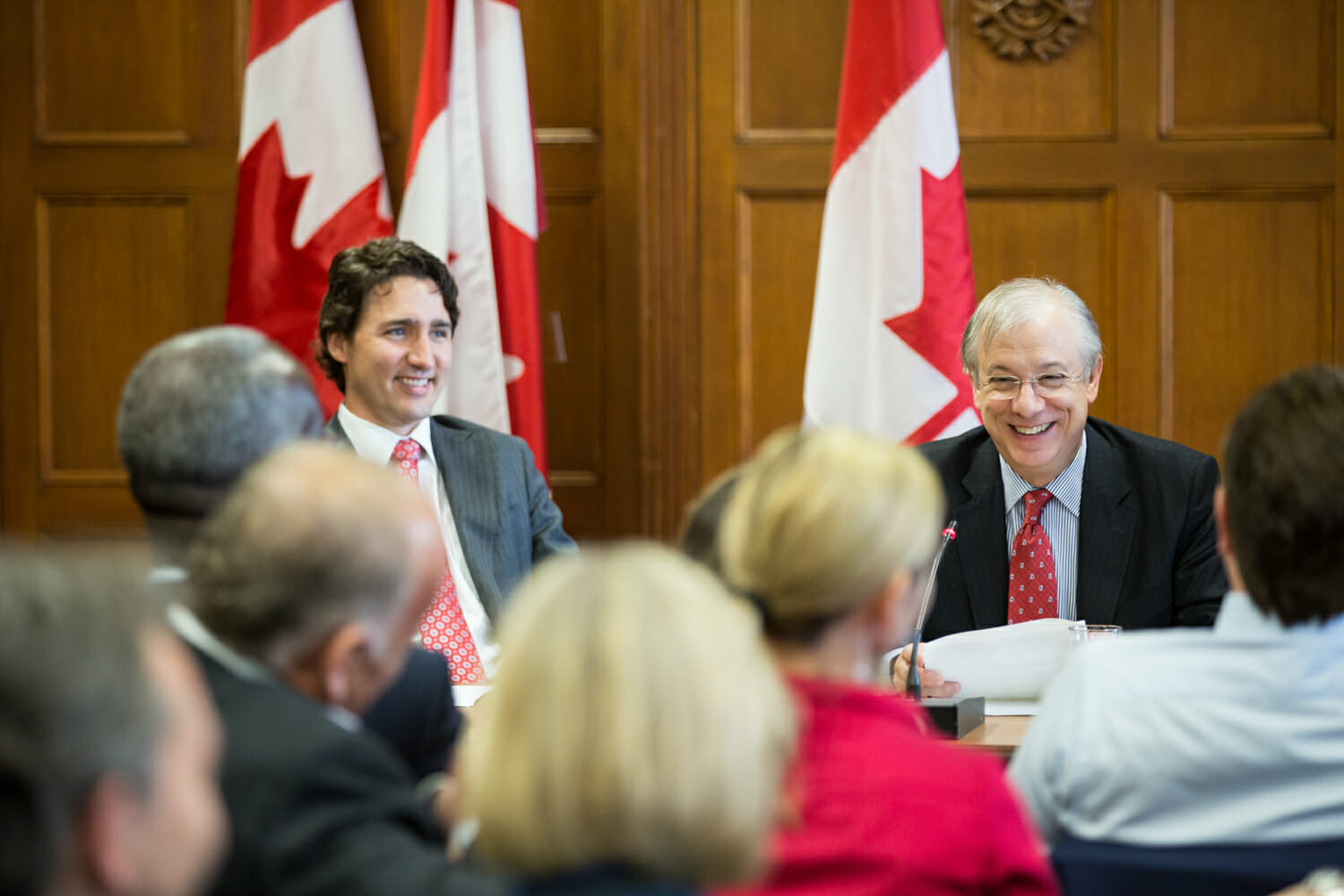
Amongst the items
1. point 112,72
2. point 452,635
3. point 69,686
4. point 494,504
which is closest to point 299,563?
point 69,686

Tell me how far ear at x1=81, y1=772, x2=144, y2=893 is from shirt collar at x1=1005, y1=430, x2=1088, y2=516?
2390mm

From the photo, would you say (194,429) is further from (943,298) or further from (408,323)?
(943,298)

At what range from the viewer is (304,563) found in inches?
51.6

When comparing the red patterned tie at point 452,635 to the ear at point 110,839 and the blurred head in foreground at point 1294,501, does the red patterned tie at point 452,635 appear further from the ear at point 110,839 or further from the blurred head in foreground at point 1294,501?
the ear at point 110,839

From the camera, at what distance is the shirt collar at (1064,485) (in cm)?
302

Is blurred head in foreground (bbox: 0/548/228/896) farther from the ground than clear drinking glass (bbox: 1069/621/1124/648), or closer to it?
farther from the ground

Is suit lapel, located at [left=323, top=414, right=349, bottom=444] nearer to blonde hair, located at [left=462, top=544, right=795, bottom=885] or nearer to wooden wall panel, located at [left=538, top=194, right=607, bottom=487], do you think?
wooden wall panel, located at [left=538, top=194, right=607, bottom=487]

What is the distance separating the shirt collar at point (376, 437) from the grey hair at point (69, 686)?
7.55 ft

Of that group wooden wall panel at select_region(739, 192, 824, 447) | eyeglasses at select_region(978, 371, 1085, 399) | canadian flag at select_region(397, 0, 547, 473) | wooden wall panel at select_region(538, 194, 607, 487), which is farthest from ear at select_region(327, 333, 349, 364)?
eyeglasses at select_region(978, 371, 1085, 399)

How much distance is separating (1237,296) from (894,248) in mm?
1165

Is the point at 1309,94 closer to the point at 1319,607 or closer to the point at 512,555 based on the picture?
the point at 512,555

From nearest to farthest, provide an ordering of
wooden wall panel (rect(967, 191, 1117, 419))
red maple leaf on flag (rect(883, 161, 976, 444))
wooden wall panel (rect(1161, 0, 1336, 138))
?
red maple leaf on flag (rect(883, 161, 976, 444)) < wooden wall panel (rect(1161, 0, 1336, 138)) < wooden wall panel (rect(967, 191, 1117, 419))

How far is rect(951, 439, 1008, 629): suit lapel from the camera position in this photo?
9.69 ft

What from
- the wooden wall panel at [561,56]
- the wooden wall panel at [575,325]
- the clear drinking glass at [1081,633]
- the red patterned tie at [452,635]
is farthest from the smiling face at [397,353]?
the clear drinking glass at [1081,633]
